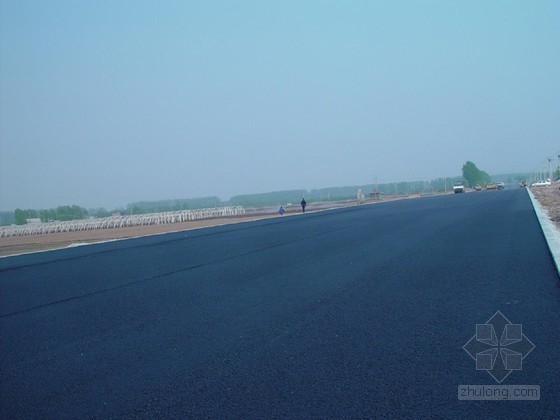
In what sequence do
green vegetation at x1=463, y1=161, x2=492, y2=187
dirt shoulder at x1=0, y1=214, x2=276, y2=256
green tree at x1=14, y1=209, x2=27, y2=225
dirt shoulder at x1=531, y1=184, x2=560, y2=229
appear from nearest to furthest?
dirt shoulder at x1=531, y1=184, x2=560, y2=229 < dirt shoulder at x1=0, y1=214, x2=276, y2=256 < green tree at x1=14, y1=209, x2=27, y2=225 < green vegetation at x1=463, y1=161, x2=492, y2=187

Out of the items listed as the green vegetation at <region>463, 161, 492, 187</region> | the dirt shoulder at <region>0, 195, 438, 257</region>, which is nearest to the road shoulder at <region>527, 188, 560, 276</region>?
the dirt shoulder at <region>0, 195, 438, 257</region>

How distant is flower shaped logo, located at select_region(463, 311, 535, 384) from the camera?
5098 millimetres

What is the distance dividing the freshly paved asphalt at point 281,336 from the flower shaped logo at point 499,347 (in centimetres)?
11

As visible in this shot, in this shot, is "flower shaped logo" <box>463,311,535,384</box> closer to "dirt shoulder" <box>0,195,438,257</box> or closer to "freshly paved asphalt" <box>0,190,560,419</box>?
"freshly paved asphalt" <box>0,190,560,419</box>

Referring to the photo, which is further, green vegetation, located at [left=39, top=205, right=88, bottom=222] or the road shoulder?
green vegetation, located at [left=39, top=205, right=88, bottom=222]

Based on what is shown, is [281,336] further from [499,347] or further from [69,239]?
[69,239]

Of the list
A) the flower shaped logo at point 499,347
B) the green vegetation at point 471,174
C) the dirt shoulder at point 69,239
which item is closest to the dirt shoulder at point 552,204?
the flower shaped logo at point 499,347

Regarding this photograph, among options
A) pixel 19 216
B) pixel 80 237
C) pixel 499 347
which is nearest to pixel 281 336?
pixel 499 347

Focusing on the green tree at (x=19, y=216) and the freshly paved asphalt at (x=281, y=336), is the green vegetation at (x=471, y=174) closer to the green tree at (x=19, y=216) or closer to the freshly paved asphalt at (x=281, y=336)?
the green tree at (x=19, y=216)

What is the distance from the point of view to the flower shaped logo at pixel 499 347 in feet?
16.7

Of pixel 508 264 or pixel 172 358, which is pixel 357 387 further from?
pixel 508 264

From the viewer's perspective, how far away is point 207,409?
4.50 m

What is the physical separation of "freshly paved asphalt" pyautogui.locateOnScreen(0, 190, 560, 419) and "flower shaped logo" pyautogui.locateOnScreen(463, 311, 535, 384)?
108 millimetres

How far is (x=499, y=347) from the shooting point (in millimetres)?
5734
